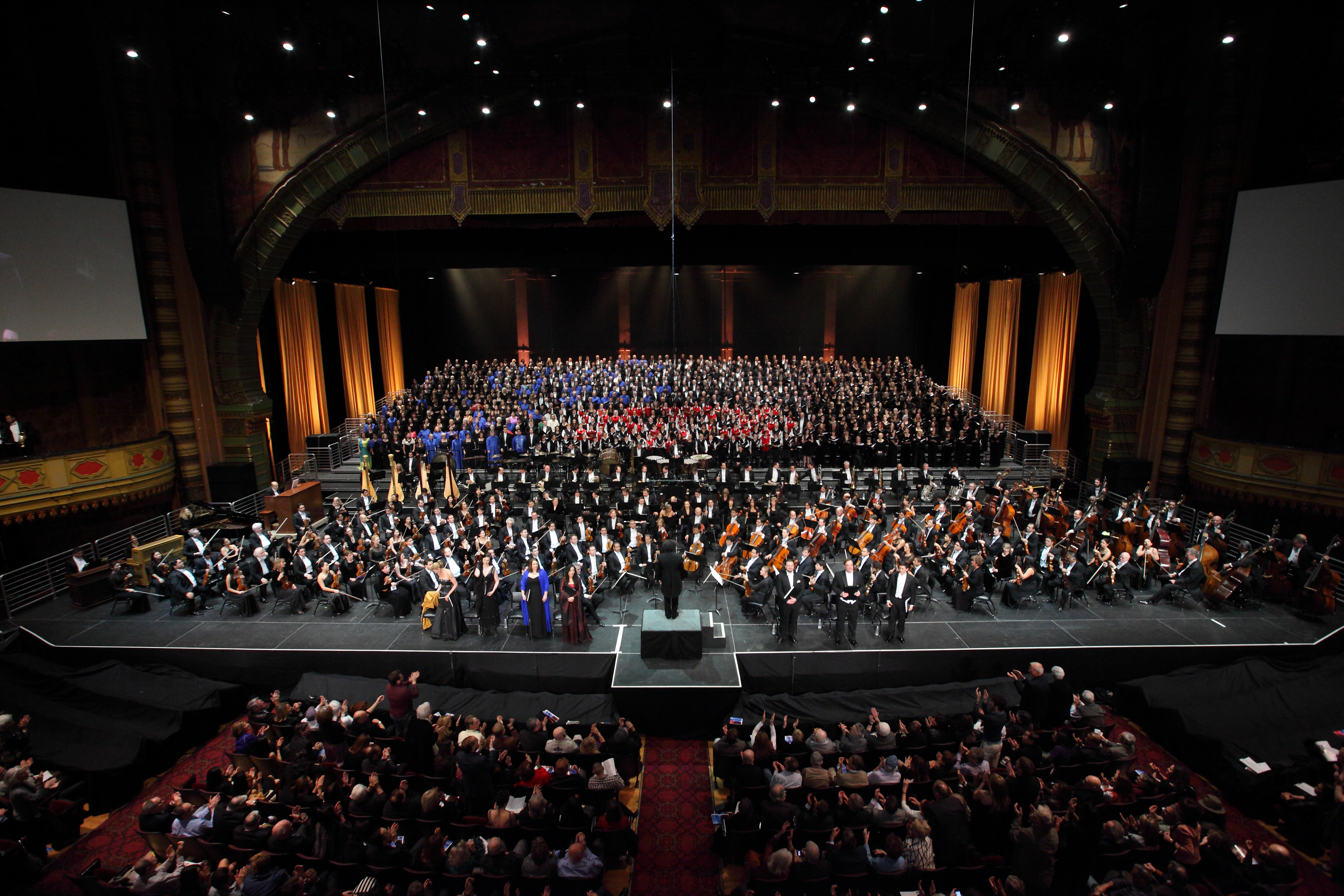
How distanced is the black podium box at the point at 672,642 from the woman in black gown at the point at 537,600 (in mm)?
1469

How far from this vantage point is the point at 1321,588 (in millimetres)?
9500

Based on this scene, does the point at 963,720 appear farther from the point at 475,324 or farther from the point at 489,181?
the point at 475,324

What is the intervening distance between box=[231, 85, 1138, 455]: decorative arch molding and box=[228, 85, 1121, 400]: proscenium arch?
17 millimetres

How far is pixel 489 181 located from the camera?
15.0 meters

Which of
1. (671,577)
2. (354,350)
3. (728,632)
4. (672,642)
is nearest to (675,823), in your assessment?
(672,642)

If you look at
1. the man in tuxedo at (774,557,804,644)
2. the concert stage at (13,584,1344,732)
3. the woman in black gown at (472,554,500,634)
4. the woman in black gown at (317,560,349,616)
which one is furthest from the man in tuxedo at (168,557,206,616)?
the man in tuxedo at (774,557,804,644)

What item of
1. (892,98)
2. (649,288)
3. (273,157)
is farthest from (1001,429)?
(273,157)

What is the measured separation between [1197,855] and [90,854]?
9.77 metres

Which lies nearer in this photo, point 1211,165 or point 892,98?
point 1211,165

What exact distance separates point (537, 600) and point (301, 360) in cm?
1408

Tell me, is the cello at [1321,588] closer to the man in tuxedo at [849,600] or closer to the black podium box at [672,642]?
Answer: the man in tuxedo at [849,600]

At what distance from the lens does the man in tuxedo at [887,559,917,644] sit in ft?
29.4

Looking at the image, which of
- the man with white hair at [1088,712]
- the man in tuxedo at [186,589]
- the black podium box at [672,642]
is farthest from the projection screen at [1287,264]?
the man in tuxedo at [186,589]

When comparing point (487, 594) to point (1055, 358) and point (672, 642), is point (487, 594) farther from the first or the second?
point (1055, 358)
